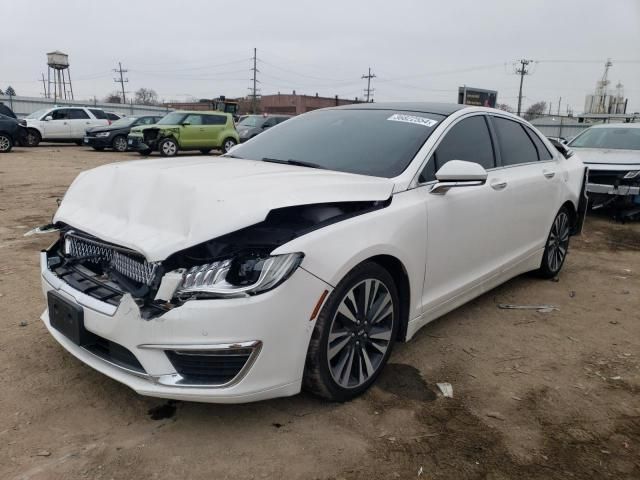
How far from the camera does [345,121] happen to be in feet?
12.8

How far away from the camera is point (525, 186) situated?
4.21m

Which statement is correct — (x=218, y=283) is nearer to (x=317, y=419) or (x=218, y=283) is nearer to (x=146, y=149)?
(x=317, y=419)

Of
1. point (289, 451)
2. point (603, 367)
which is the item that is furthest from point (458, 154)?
point (289, 451)

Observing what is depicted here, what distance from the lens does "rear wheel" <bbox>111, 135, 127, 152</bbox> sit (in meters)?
18.9

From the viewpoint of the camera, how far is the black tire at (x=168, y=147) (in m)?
16.9

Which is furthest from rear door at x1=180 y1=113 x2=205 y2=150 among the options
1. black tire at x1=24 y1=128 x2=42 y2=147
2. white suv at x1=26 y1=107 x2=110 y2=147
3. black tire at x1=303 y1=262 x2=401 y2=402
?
black tire at x1=303 y1=262 x2=401 y2=402

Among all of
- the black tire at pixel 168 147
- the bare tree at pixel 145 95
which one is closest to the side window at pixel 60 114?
the black tire at pixel 168 147

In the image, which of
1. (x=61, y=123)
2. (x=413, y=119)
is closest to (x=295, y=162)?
(x=413, y=119)

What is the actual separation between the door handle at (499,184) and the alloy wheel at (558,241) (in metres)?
1.25

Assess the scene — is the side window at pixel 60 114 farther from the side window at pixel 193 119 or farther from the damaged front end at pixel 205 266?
the damaged front end at pixel 205 266

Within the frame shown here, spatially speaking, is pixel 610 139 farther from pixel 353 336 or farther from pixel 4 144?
pixel 4 144

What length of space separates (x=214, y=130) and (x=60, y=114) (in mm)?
6836

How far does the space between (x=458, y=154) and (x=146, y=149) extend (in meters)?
14.9

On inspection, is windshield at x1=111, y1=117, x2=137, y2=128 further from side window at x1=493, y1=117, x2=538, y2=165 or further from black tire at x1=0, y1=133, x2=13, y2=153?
side window at x1=493, y1=117, x2=538, y2=165
